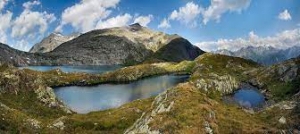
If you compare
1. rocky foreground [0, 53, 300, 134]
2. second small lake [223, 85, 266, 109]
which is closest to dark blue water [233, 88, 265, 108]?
second small lake [223, 85, 266, 109]

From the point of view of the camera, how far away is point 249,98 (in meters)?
174

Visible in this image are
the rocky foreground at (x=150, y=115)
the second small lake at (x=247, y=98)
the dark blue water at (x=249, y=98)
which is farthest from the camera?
the dark blue water at (x=249, y=98)

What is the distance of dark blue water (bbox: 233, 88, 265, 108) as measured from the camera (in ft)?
516

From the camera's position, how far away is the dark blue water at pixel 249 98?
157125 mm

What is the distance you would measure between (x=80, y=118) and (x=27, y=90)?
43.0 meters

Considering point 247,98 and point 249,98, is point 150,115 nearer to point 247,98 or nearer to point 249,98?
point 247,98

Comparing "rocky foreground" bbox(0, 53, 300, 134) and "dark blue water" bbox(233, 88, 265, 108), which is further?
"dark blue water" bbox(233, 88, 265, 108)

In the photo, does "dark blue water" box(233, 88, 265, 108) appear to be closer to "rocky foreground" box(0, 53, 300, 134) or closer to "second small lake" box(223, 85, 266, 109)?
"second small lake" box(223, 85, 266, 109)

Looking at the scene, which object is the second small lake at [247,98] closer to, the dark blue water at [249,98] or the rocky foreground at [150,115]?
the dark blue water at [249,98]

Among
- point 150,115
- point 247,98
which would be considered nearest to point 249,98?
point 247,98

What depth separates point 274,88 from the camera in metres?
187

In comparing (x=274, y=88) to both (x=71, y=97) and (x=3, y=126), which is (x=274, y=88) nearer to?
(x=71, y=97)

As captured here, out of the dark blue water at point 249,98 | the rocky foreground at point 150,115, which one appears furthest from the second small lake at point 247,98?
the rocky foreground at point 150,115

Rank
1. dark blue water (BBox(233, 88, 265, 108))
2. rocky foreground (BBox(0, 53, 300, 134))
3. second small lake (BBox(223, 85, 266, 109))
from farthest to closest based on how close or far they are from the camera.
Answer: dark blue water (BBox(233, 88, 265, 108)), second small lake (BBox(223, 85, 266, 109)), rocky foreground (BBox(0, 53, 300, 134))
